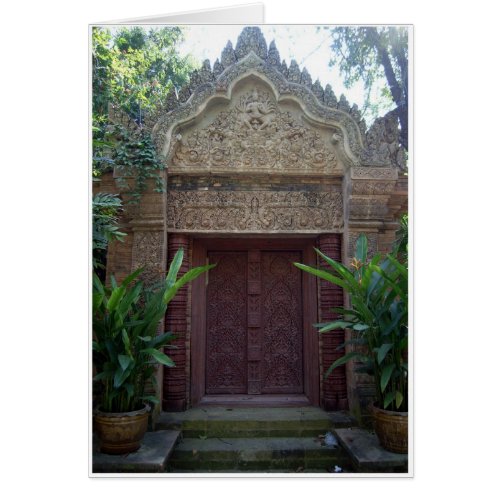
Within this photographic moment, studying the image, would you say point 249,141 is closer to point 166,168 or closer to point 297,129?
point 297,129

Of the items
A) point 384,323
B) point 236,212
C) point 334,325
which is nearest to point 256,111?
point 236,212

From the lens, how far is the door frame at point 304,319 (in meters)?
4.51

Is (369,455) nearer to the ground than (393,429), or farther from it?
nearer to the ground

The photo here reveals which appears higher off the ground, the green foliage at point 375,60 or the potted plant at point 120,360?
the green foliage at point 375,60

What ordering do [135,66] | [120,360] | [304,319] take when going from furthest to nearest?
1. [135,66]
2. [304,319]
3. [120,360]

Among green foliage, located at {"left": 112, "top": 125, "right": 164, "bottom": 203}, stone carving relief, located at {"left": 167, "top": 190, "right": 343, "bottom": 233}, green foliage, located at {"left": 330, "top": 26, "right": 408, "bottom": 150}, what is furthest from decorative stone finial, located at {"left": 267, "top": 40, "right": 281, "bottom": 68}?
green foliage, located at {"left": 112, "top": 125, "right": 164, "bottom": 203}

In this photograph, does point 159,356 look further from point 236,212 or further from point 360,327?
point 236,212

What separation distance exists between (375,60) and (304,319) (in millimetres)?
2734

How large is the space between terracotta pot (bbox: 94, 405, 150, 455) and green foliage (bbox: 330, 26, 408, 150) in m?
3.22

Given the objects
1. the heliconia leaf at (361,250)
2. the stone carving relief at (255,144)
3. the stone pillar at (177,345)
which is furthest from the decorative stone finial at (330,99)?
the stone pillar at (177,345)

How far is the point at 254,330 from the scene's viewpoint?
477cm

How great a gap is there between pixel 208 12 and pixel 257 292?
2.93 m

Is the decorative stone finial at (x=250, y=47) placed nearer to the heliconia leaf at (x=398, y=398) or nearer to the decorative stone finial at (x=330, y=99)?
the decorative stone finial at (x=330, y=99)

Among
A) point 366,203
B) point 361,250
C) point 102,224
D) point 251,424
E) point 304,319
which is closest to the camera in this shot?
point 102,224
